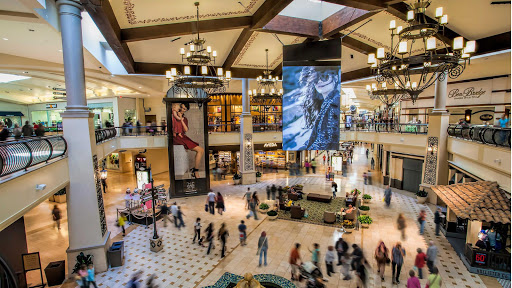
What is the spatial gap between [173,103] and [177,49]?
3.26 m

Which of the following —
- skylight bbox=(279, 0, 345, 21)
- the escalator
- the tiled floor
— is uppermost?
skylight bbox=(279, 0, 345, 21)

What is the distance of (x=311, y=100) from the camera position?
1016 centimetres

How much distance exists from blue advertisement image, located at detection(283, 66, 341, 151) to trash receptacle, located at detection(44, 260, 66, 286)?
832cm

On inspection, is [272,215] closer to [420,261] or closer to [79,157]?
[420,261]

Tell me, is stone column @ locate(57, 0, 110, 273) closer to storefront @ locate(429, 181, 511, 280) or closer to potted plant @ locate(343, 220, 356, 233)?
potted plant @ locate(343, 220, 356, 233)

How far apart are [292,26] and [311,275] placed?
8866mm

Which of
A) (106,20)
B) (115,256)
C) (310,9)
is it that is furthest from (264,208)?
(106,20)

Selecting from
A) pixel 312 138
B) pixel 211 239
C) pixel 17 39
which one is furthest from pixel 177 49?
pixel 211 239

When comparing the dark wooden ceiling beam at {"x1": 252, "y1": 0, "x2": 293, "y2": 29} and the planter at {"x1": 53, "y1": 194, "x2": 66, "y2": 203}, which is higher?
the dark wooden ceiling beam at {"x1": 252, "y1": 0, "x2": 293, "y2": 29}

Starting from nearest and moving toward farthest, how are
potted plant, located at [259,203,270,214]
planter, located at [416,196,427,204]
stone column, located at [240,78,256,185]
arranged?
1. potted plant, located at [259,203,270,214]
2. planter, located at [416,196,427,204]
3. stone column, located at [240,78,256,185]

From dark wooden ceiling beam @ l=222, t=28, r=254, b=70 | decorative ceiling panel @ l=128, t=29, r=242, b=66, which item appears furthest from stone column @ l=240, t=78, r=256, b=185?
decorative ceiling panel @ l=128, t=29, r=242, b=66

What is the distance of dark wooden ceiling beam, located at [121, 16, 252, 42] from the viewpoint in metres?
8.77

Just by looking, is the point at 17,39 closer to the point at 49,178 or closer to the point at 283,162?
the point at 49,178

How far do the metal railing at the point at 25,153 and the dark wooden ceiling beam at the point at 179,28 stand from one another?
438 centimetres
